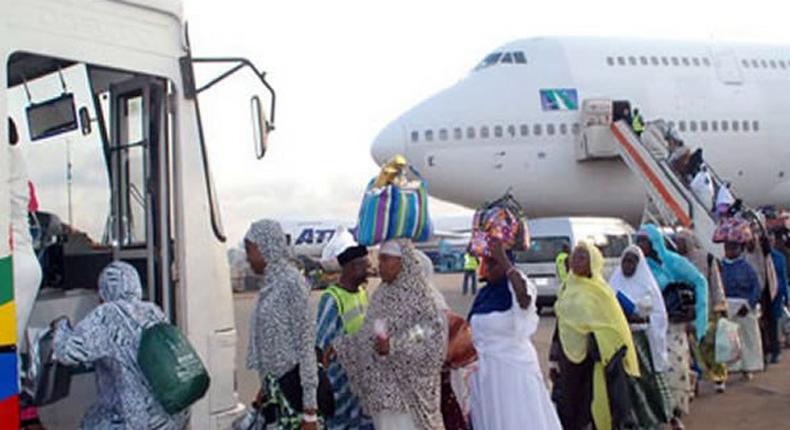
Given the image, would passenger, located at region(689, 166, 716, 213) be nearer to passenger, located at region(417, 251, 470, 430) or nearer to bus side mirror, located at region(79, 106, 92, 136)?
passenger, located at region(417, 251, 470, 430)

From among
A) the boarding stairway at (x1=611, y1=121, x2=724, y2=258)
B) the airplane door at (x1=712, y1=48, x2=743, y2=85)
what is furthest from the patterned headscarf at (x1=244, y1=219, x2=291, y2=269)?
the airplane door at (x1=712, y1=48, x2=743, y2=85)

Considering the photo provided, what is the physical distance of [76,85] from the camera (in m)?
5.93

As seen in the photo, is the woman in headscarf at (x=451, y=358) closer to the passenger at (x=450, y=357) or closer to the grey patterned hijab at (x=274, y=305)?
the passenger at (x=450, y=357)

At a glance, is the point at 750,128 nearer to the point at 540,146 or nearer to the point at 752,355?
the point at 540,146

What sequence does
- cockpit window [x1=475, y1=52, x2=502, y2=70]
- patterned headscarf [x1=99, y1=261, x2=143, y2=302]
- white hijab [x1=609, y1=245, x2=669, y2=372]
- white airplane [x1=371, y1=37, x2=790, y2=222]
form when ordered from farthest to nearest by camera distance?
1. cockpit window [x1=475, y1=52, x2=502, y2=70]
2. white airplane [x1=371, y1=37, x2=790, y2=222]
3. white hijab [x1=609, y1=245, x2=669, y2=372]
4. patterned headscarf [x1=99, y1=261, x2=143, y2=302]

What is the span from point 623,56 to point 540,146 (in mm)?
3068

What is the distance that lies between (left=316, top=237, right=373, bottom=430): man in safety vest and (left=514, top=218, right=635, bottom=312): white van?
12795mm

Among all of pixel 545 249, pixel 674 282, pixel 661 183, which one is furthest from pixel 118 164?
pixel 661 183

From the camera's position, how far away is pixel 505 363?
593cm

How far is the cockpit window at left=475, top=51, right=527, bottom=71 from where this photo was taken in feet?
72.3

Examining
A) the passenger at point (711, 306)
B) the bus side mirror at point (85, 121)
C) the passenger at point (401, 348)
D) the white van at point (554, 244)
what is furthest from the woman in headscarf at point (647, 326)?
the white van at point (554, 244)

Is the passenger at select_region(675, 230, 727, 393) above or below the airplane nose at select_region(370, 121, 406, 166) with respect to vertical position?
below

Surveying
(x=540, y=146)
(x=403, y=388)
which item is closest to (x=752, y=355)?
(x=403, y=388)

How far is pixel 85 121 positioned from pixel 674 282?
5.37 meters
